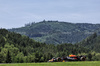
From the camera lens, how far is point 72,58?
270ft

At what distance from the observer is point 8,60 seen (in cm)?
11656

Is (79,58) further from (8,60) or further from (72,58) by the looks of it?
(8,60)

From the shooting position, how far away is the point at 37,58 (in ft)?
561

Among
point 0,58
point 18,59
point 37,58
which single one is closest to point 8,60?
point 0,58

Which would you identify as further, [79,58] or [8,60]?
[8,60]

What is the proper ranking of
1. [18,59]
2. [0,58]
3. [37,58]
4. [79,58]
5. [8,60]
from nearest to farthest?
[79,58] → [8,60] → [0,58] → [37,58] → [18,59]

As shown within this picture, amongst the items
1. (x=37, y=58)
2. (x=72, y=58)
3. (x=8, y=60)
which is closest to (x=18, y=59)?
(x=37, y=58)

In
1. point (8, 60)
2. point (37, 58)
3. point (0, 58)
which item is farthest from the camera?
point (37, 58)

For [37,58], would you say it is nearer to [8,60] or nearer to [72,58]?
[8,60]

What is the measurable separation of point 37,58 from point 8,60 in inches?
2223

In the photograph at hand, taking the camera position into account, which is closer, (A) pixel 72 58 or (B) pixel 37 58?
(A) pixel 72 58

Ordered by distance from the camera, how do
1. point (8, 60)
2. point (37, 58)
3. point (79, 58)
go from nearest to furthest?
point (79, 58) < point (8, 60) < point (37, 58)

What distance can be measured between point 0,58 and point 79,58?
94.5m

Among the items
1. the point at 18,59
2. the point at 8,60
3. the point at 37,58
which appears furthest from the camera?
the point at 18,59
